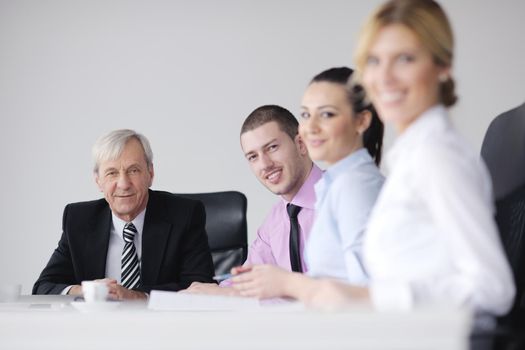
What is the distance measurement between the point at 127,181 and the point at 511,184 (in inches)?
64.8

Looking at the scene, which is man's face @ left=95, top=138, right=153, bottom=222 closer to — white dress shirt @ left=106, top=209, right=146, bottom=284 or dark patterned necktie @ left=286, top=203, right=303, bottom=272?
white dress shirt @ left=106, top=209, right=146, bottom=284

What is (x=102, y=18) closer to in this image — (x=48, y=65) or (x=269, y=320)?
(x=48, y=65)

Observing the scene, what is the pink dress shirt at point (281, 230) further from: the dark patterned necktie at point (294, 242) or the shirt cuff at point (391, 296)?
the shirt cuff at point (391, 296)

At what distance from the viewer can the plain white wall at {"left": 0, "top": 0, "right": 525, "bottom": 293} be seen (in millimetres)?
4887

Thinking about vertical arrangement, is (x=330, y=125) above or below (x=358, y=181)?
above

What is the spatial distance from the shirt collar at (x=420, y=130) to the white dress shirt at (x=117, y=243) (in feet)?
5.76

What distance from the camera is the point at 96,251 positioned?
3.11m

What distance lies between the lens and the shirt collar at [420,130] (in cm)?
149

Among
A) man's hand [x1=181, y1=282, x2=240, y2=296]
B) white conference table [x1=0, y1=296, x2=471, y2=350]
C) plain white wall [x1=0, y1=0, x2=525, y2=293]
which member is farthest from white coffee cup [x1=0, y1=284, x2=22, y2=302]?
plain white wall [x1=0, y1=0, x2=525, y2=293]

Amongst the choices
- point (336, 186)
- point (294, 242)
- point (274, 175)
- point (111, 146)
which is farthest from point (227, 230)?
point (336, 186)

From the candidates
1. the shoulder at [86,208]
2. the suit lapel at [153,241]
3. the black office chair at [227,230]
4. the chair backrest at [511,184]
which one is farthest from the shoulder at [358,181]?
the black office chair at [227,230]

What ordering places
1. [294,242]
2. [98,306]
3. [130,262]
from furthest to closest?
[130,262] < [294,242] < [98,306]

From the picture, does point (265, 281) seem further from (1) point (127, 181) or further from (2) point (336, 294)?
(1) point (127, 181)

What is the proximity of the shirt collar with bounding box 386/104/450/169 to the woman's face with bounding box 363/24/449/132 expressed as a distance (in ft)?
0.08
